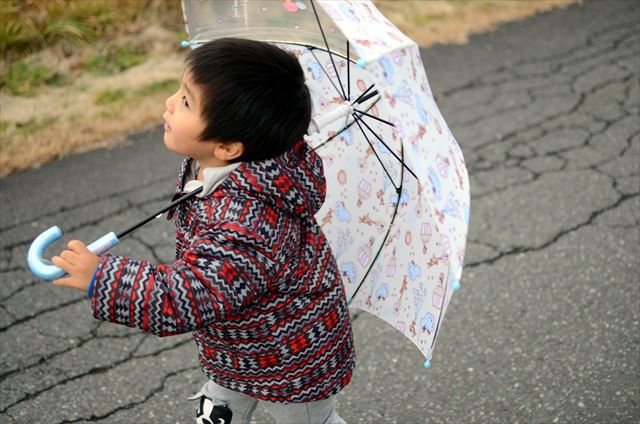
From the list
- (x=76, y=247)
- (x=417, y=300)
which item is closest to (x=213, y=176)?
(x=76, y=247)

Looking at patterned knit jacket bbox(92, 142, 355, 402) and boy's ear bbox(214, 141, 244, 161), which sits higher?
boy's ear bbox(214, 141, 244, 161)

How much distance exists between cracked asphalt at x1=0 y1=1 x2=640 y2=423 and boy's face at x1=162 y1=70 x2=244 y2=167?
134 cm

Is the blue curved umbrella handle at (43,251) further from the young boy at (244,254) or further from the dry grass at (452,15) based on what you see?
the dry grass at (452,15)

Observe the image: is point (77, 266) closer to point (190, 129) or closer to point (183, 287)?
point (183, 287)

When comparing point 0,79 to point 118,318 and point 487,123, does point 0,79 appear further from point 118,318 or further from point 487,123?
point 118,318

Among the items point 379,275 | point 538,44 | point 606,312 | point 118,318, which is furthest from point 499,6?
point 118,318

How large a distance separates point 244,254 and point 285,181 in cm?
20

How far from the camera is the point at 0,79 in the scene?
4.66m

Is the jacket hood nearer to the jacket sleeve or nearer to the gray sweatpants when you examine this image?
the jacket sleeve

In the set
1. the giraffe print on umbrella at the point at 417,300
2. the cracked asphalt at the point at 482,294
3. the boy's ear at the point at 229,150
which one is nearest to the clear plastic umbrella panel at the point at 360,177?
the giraffe print on umbrella at the point at 417,300

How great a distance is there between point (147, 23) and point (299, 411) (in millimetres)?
4122

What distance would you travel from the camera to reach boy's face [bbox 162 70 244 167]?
1604mm

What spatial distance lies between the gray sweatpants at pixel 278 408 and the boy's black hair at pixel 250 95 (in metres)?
0.70

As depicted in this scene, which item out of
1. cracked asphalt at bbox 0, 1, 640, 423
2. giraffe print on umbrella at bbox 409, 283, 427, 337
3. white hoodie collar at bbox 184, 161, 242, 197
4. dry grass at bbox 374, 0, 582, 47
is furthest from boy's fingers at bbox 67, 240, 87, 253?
dry grass at bbox 374, 0, 582, 47
